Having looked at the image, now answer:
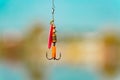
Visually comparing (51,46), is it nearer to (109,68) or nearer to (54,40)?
(54,40)

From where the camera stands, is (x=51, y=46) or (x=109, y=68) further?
(x=109, y=68)

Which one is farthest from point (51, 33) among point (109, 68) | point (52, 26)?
point (109, 68)

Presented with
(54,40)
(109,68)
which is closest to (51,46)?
(54,40)

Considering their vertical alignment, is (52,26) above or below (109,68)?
above

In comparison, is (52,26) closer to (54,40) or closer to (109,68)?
(54,40)

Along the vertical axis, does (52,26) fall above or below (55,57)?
above

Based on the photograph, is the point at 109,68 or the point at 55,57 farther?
the point at 109,68

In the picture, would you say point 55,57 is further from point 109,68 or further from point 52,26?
point 109,68
